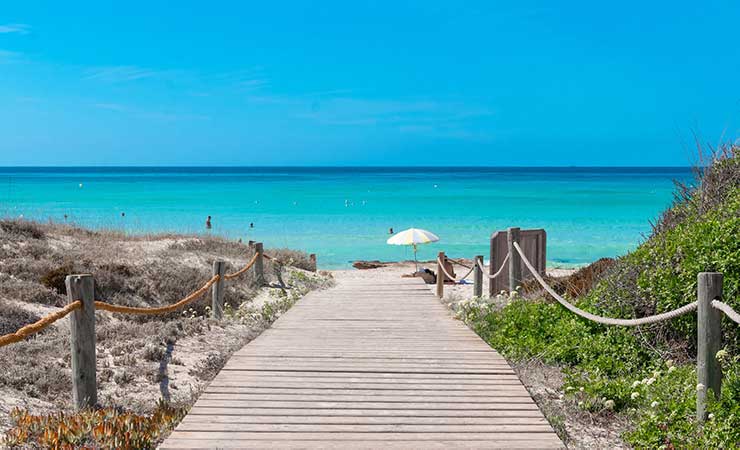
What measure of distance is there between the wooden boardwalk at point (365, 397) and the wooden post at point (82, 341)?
1.11m

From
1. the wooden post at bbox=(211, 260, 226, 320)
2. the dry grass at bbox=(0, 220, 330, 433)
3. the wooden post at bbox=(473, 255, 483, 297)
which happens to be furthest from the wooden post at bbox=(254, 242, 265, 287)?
the wooden post at bbox=(473, 255, 483, 297)

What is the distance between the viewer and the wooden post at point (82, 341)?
623 centimetres

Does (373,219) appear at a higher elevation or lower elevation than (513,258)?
lower

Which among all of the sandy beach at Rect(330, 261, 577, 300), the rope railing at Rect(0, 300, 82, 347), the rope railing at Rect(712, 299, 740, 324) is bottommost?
the sandy beach at Rect(330, 261, 577, 300)

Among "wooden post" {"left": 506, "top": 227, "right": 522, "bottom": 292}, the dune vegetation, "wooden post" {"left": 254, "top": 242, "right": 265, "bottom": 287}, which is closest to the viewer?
the dune vegetation

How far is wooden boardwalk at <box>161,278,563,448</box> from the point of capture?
5176 millimetres

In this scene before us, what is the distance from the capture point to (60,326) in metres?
9.92

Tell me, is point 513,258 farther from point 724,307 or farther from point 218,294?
point 724,307

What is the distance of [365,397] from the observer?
6199 mm

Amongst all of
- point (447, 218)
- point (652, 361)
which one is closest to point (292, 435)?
point (652, 361)

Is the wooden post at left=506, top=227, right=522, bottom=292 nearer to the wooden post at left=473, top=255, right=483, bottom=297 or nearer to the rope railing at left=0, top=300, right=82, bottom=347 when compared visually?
the wooden post at left=473, top=255, right=483, bottom=297

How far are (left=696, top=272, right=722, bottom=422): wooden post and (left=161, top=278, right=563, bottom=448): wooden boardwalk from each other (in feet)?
3.79

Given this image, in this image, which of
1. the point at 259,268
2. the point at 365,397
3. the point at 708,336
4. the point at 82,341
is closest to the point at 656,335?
the point at 708,336

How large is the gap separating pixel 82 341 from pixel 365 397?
2.66 meters
